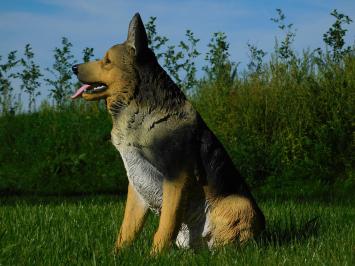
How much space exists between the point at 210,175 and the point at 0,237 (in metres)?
1.88

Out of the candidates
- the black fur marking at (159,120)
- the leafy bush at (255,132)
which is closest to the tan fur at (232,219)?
the black fur marking at (159,120)

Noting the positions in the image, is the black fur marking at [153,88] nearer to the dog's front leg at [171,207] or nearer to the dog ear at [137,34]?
the dog ear at [137,34]

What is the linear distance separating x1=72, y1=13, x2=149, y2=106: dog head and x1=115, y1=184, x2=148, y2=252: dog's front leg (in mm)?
733

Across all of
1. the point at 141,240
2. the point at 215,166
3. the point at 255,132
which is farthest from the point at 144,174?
the point at 255,132

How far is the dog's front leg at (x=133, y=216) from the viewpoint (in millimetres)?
4668

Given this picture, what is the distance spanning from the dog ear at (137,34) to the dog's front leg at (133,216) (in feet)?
3.33

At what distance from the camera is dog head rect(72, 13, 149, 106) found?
4363 millimetres

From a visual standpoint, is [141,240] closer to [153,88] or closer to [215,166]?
[215,166]

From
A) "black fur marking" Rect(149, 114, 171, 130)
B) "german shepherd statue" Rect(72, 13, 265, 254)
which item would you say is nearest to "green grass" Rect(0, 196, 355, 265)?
"german shepherd statue" Rect(72, 13, 265, 254)

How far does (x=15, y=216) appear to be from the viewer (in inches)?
271

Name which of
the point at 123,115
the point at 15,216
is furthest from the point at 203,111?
the point at 123,115

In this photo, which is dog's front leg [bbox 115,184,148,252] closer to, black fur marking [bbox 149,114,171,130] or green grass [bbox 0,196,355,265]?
green grass [bbox 0,196,355,265]

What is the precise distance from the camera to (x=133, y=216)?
4.70 m

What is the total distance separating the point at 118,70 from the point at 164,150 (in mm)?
637
